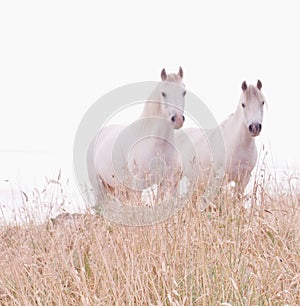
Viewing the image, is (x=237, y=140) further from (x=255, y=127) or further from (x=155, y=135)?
(x=155, y=135)

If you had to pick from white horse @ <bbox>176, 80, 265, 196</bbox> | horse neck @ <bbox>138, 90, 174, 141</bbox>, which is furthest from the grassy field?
white horse @ <bbox>176, 80, 265, 196</bbox>

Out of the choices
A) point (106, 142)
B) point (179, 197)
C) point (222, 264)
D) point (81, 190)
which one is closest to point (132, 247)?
point (222, 264)

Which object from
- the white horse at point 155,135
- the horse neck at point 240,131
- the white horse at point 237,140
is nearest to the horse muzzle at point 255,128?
the white horse at point 237,140

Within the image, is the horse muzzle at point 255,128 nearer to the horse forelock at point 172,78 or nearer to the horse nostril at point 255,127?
the horse nostril at point 255,127

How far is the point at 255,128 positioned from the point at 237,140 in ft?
1.38

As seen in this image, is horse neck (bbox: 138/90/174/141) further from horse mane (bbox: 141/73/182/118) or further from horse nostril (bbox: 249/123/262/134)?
horse nostril (bbox: 249/123/262/134)

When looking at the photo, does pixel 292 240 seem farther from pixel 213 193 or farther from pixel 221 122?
pixel 221 122

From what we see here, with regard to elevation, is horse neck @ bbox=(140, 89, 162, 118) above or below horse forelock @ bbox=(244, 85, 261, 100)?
below

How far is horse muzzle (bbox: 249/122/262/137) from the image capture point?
5.38 m

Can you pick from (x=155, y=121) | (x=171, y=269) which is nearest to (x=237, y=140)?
(x=155, y=121)

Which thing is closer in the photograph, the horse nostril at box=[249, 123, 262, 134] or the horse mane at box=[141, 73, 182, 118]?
the horse mane at box=[141, 73, 182, 118]

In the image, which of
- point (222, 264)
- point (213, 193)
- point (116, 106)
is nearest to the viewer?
point (222, 264)

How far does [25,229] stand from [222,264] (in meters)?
2.05

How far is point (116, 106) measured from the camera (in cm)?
497
